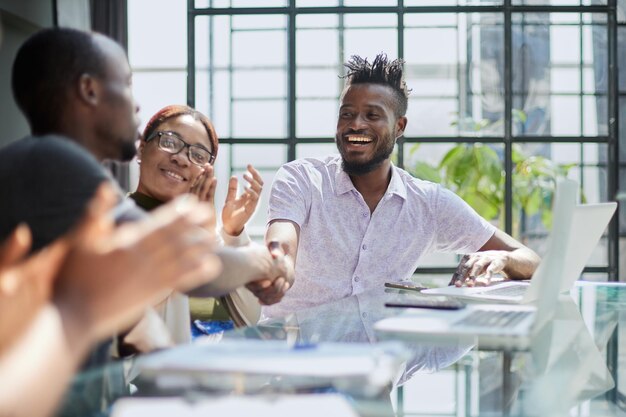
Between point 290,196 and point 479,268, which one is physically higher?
point 290,196

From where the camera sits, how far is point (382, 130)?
2.81 metres

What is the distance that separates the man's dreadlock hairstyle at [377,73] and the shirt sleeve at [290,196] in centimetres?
45

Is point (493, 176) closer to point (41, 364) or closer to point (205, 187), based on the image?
point (205, 187)

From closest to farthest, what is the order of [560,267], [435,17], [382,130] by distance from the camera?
[560,267] < [382,130] < [435,17]

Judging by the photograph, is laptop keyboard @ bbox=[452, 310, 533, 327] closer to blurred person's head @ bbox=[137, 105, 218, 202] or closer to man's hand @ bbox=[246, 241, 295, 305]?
man's hand @ bbox=[246, 241, 295, 305]

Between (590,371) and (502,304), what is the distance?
0.52 metres

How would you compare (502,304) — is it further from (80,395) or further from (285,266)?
(80,395)

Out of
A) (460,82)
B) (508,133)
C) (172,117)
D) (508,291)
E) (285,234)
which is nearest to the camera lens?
(508,291)

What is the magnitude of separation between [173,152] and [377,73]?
830mm

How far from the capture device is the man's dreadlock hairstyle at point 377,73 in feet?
9.51

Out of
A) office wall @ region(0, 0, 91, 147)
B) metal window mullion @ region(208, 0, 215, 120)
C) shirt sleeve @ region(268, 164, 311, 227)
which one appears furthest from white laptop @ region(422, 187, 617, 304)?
office wall @ region(0, 0, 91, 147)

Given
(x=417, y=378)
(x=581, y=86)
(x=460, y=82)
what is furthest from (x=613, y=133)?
(x=417, y=378)

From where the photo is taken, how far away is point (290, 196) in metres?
2.57

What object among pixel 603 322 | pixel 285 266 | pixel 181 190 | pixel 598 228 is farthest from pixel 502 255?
pixel 181 190
